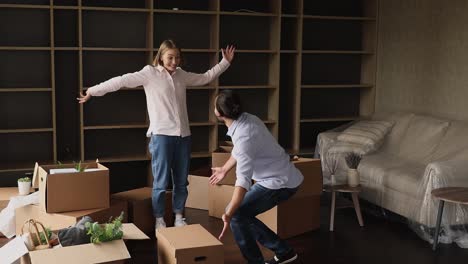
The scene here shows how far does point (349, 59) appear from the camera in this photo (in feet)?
21.8

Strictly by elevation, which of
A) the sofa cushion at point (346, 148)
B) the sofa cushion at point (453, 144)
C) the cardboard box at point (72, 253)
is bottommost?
the cardboard box at point (72, 253)

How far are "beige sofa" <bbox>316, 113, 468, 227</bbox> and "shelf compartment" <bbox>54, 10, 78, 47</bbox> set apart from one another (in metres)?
2.47

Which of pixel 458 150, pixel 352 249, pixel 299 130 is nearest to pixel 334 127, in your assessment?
pixel 299 130

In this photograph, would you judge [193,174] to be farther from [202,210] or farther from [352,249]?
[352,249]

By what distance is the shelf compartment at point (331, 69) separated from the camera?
6500mm

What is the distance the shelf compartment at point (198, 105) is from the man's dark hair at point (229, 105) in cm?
254

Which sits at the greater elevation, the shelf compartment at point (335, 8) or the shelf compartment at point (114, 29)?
the shelf compartment at point (335, 8)

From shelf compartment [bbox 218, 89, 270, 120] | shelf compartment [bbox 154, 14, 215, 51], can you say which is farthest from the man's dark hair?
shelf compartment [bbox 218, 89, 270, 120]

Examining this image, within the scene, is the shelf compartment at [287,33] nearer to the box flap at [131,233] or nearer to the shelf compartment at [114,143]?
the shelf compartment at [114,143]

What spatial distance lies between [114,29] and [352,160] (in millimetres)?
2438

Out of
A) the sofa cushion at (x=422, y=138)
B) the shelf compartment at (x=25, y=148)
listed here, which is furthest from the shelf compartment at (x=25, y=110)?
the sofa cushion at (x=422, y=138)

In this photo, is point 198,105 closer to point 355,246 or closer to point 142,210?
point 142,210

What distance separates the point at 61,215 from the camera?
159 inches

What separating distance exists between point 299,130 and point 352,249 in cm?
219
